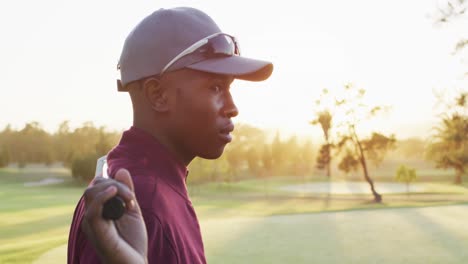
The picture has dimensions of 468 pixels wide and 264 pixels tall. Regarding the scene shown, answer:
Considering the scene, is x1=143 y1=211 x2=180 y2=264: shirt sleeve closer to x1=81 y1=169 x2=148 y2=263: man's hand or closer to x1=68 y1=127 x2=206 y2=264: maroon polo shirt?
x1=68 y1=127 x2=206 y2=264: maroon polo shirt

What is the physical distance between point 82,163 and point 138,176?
216ft

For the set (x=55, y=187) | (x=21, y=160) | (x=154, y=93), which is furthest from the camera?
(x=21, y=160)

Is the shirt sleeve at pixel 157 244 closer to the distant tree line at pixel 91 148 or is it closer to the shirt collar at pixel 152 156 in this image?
the shirt collar at pixel 152 156

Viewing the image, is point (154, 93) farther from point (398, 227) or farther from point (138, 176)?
point (398, 227)

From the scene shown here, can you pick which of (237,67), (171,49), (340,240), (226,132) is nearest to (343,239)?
(340,240)

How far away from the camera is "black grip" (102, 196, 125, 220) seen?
4.88ft

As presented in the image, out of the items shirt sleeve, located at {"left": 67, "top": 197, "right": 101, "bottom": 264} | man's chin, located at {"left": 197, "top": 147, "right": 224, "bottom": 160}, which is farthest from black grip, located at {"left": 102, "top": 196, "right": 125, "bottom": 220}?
man's chin, located at {"left": 197, "top": 147, "right": 224, "bottom": 160}

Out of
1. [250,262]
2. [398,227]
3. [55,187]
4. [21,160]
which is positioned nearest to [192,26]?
[250,262]

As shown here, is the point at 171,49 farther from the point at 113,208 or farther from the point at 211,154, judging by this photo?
the point at 113,208

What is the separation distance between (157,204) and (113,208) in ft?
1.65

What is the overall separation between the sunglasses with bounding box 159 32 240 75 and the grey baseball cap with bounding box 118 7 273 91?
0.5 inches

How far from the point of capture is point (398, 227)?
51.4 feet

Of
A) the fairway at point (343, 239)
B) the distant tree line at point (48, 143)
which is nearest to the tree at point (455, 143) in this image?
the fairway at point (343, 239)

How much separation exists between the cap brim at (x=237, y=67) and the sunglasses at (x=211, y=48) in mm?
24
